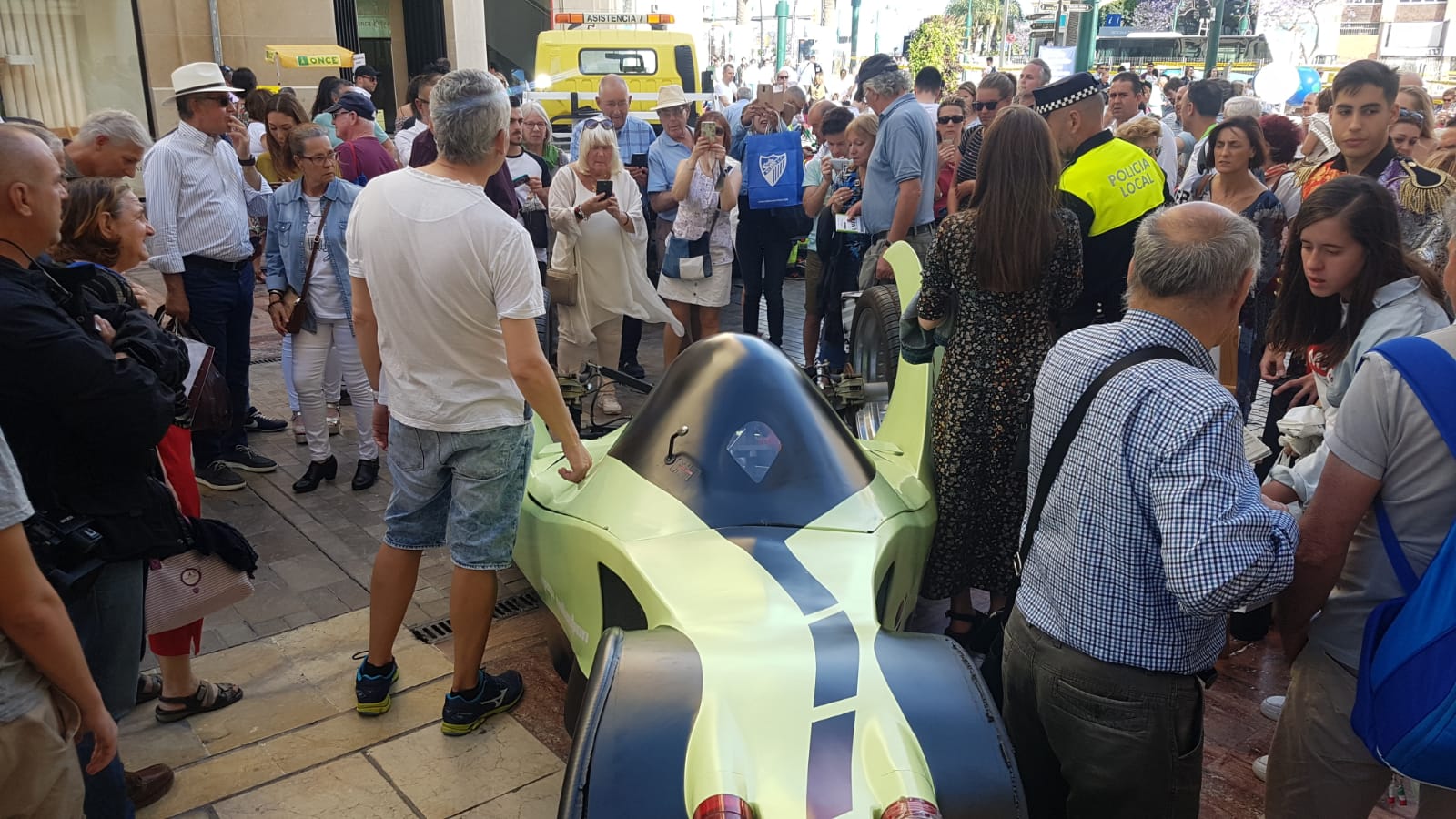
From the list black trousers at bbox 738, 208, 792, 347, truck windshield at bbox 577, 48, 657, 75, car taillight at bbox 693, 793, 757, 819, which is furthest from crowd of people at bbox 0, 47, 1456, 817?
truck windshield at bbox 577, 48, 657, 75

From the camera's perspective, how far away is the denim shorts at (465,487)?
10.2 feet

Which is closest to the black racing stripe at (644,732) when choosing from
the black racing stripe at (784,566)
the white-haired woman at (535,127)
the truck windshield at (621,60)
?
the black racing stripe at (784,566)

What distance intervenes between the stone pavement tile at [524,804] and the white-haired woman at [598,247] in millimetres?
3453

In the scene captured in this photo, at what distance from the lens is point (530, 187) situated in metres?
6.31

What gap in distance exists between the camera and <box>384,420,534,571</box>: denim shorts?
122 inches

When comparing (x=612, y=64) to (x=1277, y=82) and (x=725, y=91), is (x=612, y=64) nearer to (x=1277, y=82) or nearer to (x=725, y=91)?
(x=725, y=91)

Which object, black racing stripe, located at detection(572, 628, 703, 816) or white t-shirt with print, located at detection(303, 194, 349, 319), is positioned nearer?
black racing stripe, located at detection(572, 628, 703, 816)

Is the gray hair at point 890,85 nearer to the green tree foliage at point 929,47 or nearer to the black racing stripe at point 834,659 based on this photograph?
the black racing stripe at point 834,659

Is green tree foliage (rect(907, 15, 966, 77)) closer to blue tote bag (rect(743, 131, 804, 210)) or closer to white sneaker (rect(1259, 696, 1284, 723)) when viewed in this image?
blue tote bag (rect(743, 131, 804, 210))

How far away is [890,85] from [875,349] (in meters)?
1.78

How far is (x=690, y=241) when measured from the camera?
6391 mm

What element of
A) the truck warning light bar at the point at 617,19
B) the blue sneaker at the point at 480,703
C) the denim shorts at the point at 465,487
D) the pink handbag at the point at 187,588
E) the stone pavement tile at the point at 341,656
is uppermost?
the truck warning light bar at the point at 617,19

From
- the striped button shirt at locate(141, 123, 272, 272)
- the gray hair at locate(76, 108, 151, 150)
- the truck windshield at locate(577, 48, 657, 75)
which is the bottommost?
the striped button shirt at locate(141, 123, 272, 272)

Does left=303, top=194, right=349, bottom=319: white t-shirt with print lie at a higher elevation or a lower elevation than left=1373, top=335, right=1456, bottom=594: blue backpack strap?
lower
